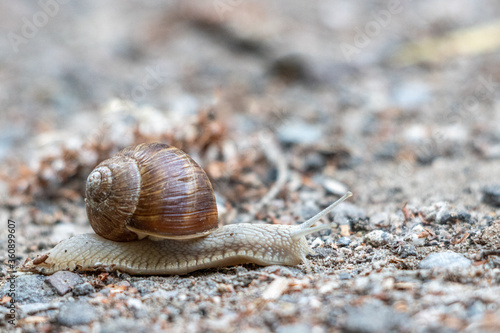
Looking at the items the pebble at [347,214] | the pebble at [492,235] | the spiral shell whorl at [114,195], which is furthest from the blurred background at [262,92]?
the spiral shell whorl at [114,195]

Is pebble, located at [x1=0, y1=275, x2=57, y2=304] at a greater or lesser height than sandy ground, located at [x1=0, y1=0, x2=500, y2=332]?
lesser

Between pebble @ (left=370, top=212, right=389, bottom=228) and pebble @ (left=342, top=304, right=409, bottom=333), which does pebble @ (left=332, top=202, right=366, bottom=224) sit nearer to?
pebble @ (left=370, top=212, right=389, bottom=228)

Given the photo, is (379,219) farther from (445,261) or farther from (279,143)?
(279,143)

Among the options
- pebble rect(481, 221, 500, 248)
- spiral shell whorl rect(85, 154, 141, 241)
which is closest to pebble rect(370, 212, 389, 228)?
pebble rect(481, 221, 500, 248)

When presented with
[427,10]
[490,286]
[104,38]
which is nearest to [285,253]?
[490,286]

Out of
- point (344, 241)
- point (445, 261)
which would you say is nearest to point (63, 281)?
point (344, 241)

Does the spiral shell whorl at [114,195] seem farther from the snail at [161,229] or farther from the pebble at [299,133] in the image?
the pebble at [299,133]

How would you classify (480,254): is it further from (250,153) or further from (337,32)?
(337,32)
